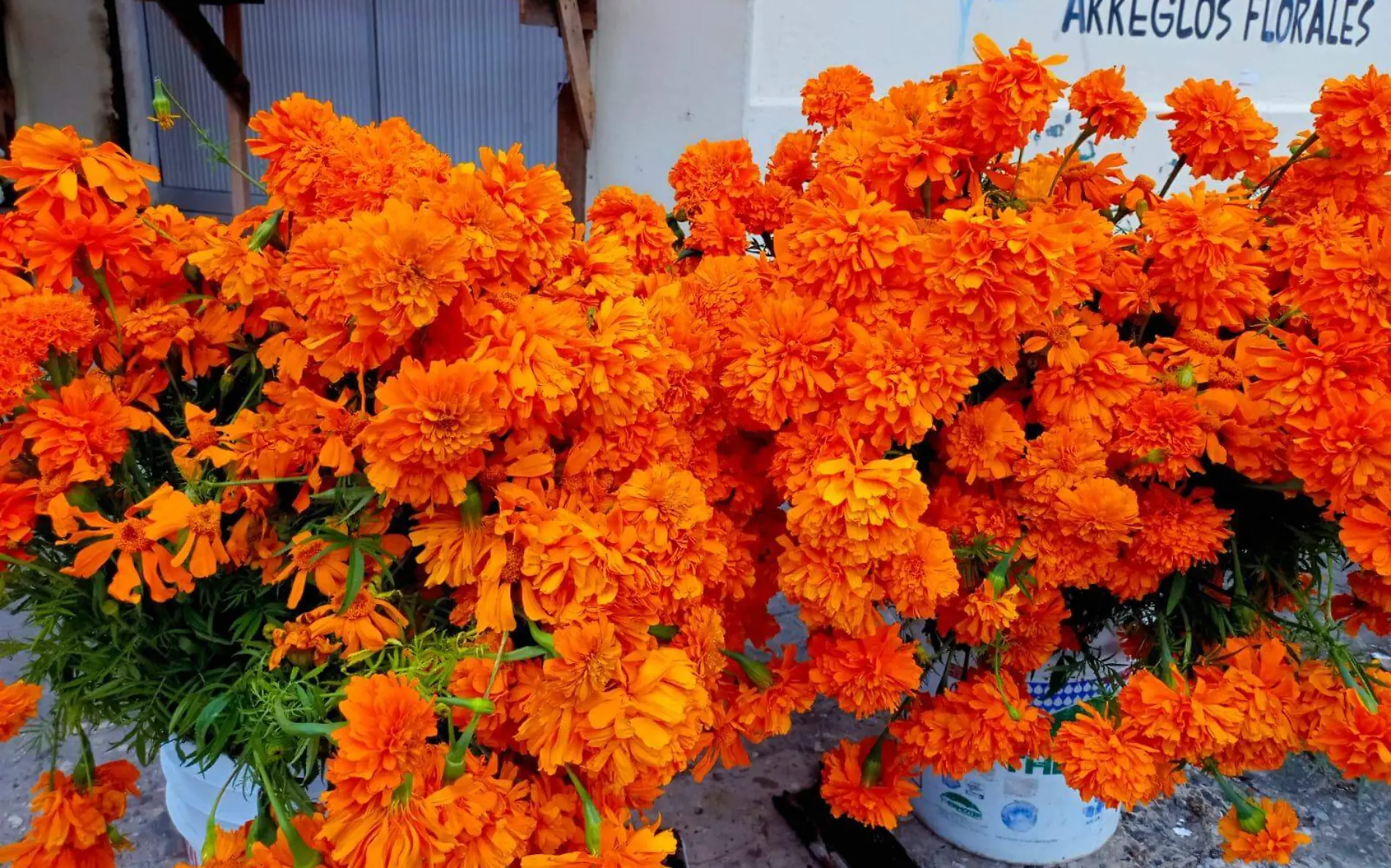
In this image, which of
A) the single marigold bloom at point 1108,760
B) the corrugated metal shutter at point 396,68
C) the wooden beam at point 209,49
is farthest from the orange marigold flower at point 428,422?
the wooden beam at point 209,49

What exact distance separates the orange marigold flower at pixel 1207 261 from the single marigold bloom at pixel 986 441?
0.76ft

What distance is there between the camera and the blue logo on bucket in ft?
5.02

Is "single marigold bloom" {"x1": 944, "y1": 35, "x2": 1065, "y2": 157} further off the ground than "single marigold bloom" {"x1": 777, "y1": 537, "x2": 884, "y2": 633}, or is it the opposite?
"single marigold bloom" {"x1": 944, "y1": 35, "x2": 1065, "y2": 157}

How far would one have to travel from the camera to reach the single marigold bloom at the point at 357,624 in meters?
0.79

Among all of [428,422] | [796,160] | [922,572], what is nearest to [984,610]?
[922,572]

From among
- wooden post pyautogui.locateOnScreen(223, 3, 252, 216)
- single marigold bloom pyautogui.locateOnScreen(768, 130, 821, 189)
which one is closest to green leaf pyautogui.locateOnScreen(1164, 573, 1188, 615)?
single marigold bloom pyautogui.locateOnScreen(768, 130, 821, 189)

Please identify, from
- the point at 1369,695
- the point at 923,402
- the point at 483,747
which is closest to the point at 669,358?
the point at 923,402

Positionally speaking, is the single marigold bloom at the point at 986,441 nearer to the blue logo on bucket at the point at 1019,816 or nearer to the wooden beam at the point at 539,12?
the blue logo on bucket at the point at 1019,816

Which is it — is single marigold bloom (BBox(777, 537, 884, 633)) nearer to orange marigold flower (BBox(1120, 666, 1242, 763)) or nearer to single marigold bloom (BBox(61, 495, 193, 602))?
orange marigold flower (BBox(1120, 666, 1242, 763))

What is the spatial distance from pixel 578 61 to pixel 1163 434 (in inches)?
91.0

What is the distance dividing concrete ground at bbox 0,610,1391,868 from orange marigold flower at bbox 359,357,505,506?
1.17 m

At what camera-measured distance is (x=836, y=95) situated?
131cm

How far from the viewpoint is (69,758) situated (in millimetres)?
1882

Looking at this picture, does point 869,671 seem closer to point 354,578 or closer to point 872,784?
point 872,784
